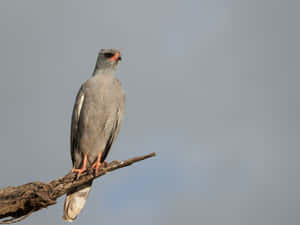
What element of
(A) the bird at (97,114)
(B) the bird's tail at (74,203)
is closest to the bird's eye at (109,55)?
(A) the bird at (97,114)

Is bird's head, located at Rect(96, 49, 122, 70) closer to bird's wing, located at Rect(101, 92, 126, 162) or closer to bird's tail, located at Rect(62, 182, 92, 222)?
bird's wing, located at Rect(101, 92, 126, 162)

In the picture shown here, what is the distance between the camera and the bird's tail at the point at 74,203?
29.2 feet

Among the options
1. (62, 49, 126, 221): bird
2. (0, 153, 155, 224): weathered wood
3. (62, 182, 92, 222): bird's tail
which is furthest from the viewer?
(62, 49, 126, 221): bird

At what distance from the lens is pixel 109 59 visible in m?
9.73

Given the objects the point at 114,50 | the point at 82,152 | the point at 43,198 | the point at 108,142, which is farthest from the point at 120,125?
the point at 43,198

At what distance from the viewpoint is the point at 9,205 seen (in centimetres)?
689

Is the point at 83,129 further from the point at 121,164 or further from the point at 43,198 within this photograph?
the point at 43,198

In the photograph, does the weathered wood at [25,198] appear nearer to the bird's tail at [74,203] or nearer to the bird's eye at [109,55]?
the bird's tail at [74,203]

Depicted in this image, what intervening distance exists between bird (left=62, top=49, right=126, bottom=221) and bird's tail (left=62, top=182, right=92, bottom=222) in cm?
2

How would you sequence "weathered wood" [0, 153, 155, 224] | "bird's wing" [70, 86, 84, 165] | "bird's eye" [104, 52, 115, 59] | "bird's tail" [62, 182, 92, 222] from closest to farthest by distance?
1. "weathered wood" [0, 153, 155, 224]
2. "bird's tail" [62, 182, 92, 222]
3. "bird's wing" [70, 86, 84, 165]
4. "bird's eye" [104, 52, 115, 59]

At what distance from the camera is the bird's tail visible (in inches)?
350

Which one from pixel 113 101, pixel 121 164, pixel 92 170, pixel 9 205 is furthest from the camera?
pixel 113 101

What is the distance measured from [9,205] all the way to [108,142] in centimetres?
346

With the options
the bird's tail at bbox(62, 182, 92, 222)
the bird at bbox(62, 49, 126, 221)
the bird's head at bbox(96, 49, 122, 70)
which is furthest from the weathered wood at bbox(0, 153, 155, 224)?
the bird's head at bbox(96, 49, 122, 70)
